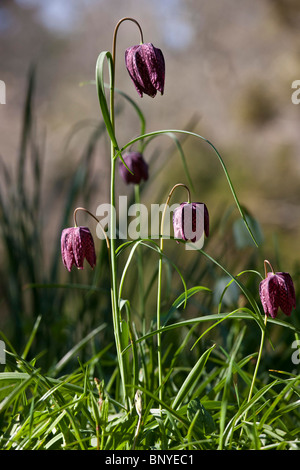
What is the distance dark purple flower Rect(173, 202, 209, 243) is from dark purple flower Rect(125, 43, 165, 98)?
151 millimetres

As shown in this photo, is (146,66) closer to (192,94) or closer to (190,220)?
(190,220)

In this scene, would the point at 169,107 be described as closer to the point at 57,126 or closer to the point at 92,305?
the point at 57,126

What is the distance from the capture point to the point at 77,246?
0.70 metres

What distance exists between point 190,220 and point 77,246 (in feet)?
0.49

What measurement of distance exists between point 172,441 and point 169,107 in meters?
2.10

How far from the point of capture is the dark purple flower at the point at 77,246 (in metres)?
0.70

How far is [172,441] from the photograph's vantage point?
2.30ft

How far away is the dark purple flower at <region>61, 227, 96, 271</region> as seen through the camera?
0.70 metres

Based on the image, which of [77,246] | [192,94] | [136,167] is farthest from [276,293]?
[192,94]

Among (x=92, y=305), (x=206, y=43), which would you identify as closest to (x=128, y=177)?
(x=92, y=305)

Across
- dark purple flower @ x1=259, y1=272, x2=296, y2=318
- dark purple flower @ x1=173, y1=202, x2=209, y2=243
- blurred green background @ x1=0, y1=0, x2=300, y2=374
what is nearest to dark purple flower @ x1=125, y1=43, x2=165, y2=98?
dark purple flower @ x1=173, y1=202, x2=209, y2=243

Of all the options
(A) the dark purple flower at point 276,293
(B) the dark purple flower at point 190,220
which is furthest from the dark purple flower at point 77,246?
(A) the dark purple flower at point 276,293

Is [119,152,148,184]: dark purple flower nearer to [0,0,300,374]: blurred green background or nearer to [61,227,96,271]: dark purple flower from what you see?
[61,227,96,271]: dark purple flower
